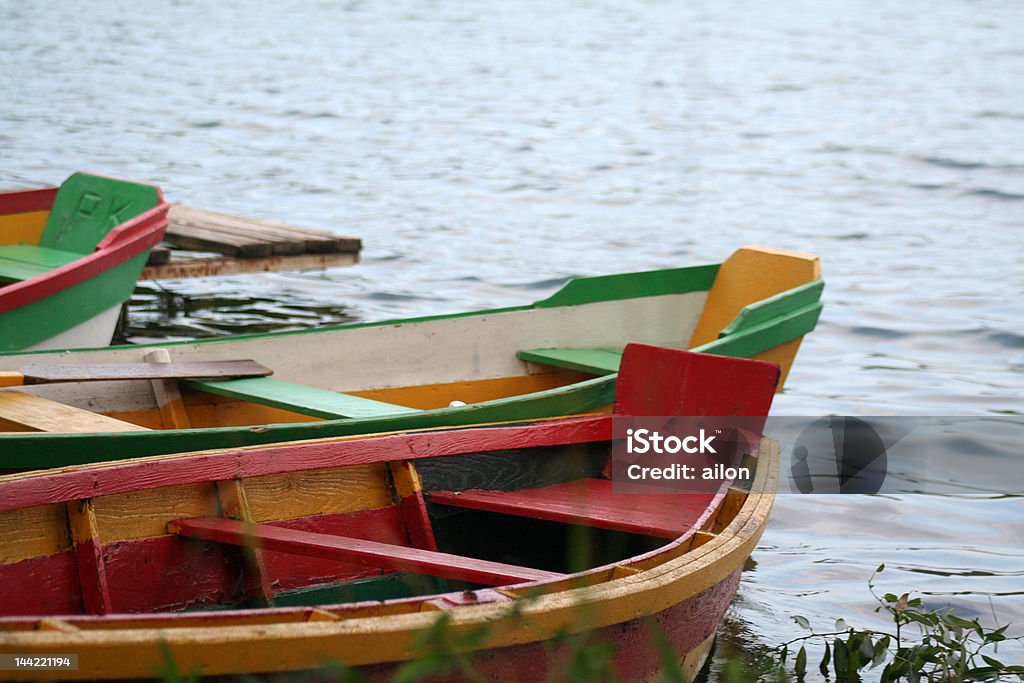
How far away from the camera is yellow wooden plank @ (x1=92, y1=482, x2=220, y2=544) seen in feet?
11.4

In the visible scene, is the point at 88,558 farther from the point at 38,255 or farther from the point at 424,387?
the point at 38,255

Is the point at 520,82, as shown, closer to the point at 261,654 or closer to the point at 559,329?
the point at 559,329

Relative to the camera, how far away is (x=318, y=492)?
388cm

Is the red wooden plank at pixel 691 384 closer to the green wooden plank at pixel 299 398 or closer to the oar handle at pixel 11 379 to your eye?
the green wooden plank at pixel 299 398

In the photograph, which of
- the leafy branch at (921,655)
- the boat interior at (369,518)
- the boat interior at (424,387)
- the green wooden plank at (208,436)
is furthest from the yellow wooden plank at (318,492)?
the leafy branch at (921,655)

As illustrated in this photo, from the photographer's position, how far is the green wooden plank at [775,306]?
5.51 m

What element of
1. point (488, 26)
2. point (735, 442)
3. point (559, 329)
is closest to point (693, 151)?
point (559, 329)

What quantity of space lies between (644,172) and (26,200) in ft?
37.2

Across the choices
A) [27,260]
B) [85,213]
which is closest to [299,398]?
[27,260]

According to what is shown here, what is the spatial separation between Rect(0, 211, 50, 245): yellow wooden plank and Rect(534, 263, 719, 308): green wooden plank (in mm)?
3258

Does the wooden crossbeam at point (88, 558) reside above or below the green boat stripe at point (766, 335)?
below

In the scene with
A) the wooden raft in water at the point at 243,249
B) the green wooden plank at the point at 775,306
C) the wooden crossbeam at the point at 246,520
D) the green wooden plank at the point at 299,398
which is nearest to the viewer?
the wooden crossbeam at the point at 246,520

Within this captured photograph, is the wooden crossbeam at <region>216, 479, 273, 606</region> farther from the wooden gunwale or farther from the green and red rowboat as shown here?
the wooden gunwale

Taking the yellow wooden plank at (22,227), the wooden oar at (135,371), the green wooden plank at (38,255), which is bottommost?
the wooden oar at (135,371)
